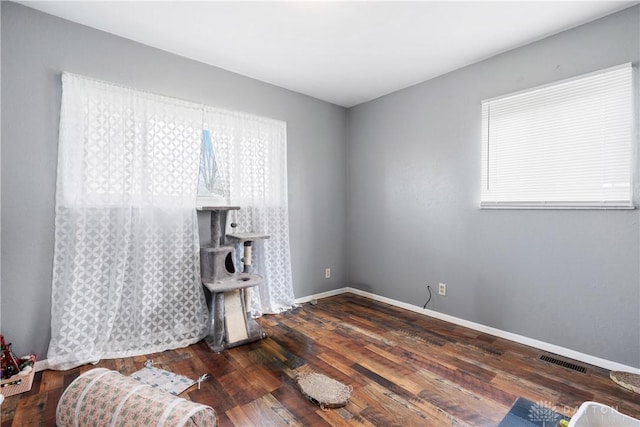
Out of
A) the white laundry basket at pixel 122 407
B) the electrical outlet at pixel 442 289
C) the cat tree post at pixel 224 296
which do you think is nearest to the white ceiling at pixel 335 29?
the cat tree post at pixel 224 296

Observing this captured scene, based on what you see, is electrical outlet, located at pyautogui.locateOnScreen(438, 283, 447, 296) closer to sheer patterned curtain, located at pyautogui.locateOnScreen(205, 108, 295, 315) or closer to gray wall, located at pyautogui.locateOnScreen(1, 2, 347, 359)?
sheer patterned curtain, located at pyautogui.locateOnScreen(205, 108, 295, 315)

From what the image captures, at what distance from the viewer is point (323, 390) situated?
1827 mm

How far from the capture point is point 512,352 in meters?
2.35

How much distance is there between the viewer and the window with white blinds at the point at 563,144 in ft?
6.82

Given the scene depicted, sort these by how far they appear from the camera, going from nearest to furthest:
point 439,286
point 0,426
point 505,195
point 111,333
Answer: point 0,426 → point 111,333 → point 505,195 → point 439,286

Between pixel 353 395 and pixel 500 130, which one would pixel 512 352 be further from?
pixel 500 130

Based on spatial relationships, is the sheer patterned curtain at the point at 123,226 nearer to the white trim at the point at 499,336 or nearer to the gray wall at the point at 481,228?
the white trim at the point at 499,336

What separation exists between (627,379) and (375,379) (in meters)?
1.64

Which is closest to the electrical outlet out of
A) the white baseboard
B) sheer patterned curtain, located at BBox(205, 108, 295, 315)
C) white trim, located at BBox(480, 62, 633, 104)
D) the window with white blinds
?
the white baseboard

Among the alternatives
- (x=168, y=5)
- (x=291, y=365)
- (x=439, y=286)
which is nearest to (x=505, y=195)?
(x=439, y=286)

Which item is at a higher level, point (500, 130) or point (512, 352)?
point (500, 130)

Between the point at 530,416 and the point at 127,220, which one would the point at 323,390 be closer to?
the point at 530,416

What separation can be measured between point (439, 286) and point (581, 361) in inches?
46.5

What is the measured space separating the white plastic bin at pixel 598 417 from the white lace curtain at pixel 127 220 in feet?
8.39
